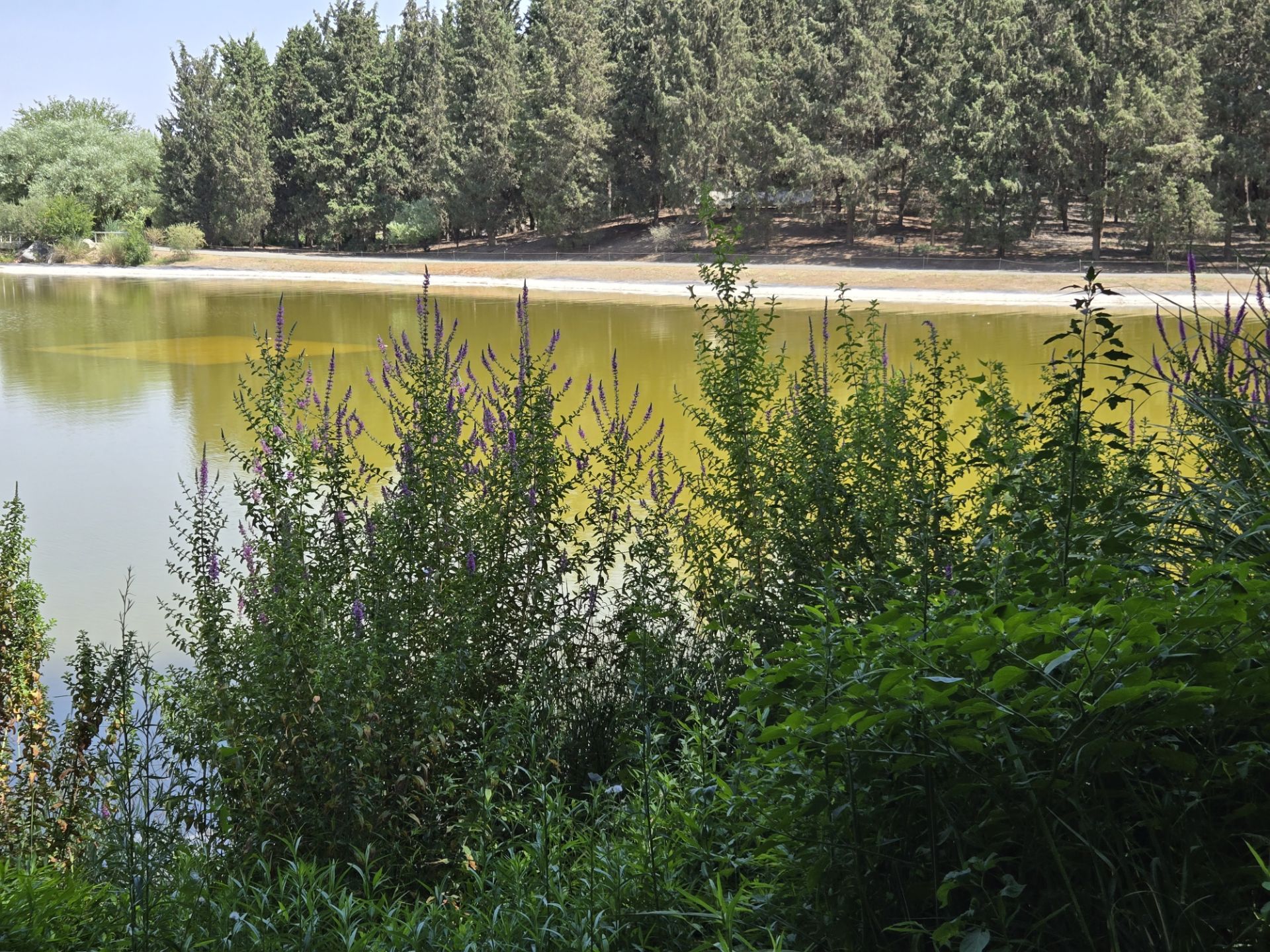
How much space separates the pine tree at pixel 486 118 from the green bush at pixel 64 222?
20.1m

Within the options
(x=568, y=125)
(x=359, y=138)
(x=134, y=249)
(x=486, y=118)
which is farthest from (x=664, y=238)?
(x=134, y=249)

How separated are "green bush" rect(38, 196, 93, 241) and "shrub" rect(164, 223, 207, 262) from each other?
514cm

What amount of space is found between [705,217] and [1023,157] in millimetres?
43685

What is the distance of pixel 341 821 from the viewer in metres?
3.84

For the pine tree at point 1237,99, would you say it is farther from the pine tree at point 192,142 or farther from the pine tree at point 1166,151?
the pine tree at point 192,142

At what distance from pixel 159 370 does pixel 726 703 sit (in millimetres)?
18499

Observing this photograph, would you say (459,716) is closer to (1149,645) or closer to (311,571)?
(311,571)

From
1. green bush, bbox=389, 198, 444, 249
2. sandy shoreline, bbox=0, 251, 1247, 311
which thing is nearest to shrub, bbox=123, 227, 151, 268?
sandy shoreline, bbox=0, 251, 1247, 311

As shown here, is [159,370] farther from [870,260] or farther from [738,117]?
[738,117]

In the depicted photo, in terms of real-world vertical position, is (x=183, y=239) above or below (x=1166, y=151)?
below

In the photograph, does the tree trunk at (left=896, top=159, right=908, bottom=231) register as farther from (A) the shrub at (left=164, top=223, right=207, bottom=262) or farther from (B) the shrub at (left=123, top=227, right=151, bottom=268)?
(B) the shrub at (left=123, top=227, right=151, bottom=268)

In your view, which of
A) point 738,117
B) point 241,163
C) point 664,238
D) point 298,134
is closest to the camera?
point 738,117

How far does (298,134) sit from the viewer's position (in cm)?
6344

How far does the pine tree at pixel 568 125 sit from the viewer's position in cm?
5306
